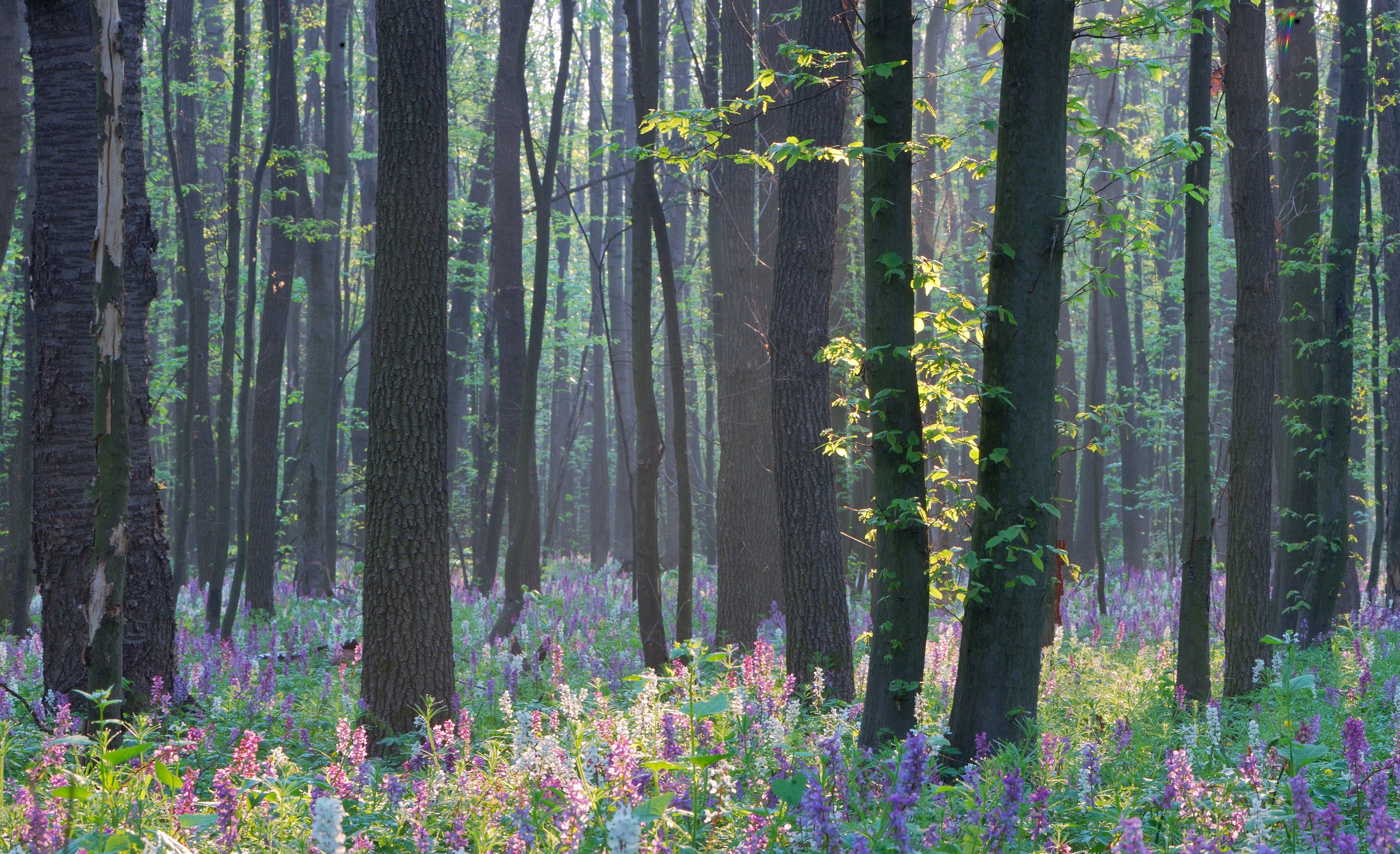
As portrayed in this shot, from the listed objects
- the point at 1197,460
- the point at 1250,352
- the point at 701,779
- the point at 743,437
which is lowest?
the point at 701,779

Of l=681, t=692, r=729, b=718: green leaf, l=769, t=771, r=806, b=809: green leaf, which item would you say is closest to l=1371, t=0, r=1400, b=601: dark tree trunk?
l=681, t=692, r=729, b=718: green leaf

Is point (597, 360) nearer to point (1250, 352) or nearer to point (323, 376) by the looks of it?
point (323, 376)

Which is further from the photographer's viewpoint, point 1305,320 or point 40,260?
point 1305,320

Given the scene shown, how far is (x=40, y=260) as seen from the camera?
6535 mm

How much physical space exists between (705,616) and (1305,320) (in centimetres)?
793

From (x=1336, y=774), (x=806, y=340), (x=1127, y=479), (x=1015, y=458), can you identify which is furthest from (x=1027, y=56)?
(x=1127, y=479)

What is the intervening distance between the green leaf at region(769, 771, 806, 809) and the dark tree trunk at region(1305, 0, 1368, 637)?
397 inches

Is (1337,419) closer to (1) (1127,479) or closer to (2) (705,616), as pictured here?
(2) (705,616)

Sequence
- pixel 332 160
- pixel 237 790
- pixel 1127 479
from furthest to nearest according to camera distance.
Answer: pixel 1127 479, pixel 332 160, pixel 237 790

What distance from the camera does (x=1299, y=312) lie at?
1150 cm

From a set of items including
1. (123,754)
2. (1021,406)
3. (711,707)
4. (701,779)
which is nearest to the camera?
(123,754)

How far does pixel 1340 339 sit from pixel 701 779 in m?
10.2

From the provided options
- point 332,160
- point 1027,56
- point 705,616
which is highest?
point 332,160

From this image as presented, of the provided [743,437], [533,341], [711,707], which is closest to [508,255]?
[533,341]
